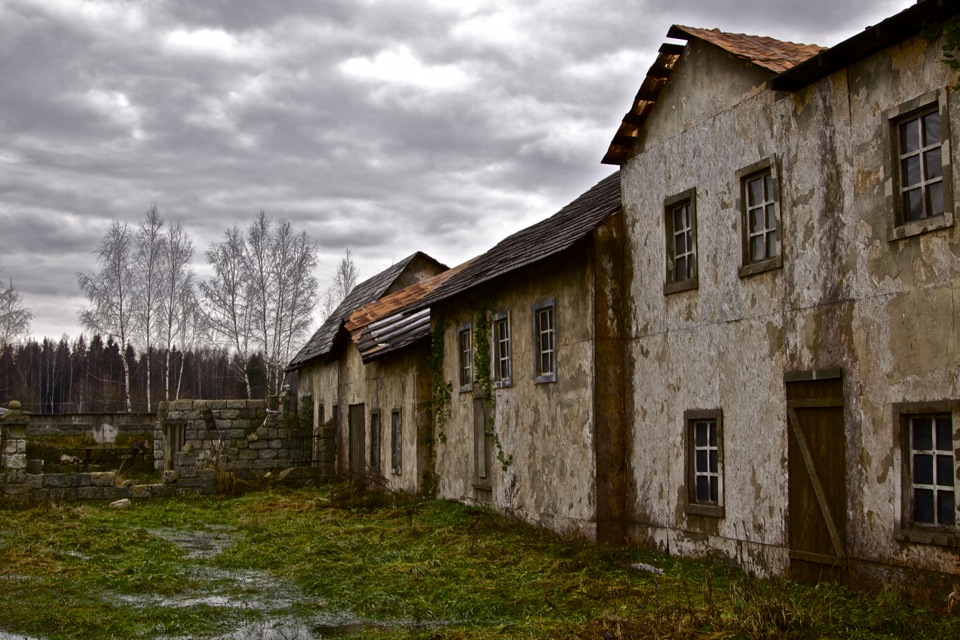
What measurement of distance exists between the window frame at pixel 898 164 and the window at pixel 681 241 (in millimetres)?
3260

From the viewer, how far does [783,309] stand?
1026 cm

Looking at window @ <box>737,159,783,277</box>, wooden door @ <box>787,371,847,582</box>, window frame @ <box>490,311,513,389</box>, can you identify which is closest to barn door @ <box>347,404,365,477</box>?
window frame @ <box>490,311,513,389</box>

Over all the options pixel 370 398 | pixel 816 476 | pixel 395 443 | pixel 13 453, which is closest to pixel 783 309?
pixel 816 476

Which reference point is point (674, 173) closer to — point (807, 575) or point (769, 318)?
point (769, 318)

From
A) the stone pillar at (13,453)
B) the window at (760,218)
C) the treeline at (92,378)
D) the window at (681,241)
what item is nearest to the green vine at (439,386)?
the window at (681,241)

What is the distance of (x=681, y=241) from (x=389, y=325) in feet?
38.6

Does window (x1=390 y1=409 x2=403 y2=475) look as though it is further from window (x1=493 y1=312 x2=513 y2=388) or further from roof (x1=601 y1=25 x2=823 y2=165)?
roof (x1=601 y1=25 x2=823 y2=165)

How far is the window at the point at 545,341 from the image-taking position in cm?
1462

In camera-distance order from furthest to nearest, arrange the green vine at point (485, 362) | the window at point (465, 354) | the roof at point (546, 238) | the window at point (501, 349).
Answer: the window at point (465, 354) < the green vine at point (485, 362) < the window at point (501, 349) < the roof at point (546, 238)

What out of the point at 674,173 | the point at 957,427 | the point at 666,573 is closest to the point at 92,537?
the point at 666,573

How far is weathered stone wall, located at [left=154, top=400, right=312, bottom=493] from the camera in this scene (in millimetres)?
25453

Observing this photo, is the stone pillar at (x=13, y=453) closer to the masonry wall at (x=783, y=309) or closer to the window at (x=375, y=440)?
the window at (x=375, y=440)

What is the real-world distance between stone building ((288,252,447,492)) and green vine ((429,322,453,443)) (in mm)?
901

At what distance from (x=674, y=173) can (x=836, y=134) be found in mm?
3038
